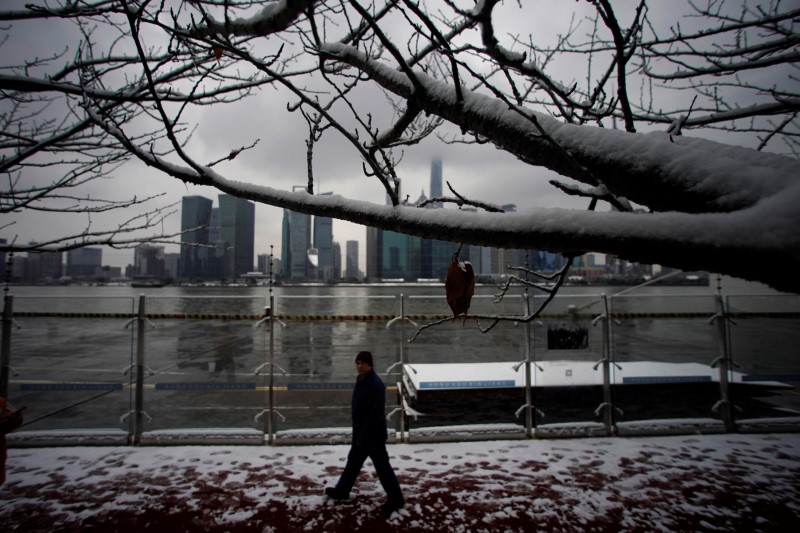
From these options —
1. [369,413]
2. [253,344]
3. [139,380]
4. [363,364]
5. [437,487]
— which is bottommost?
[437,487]

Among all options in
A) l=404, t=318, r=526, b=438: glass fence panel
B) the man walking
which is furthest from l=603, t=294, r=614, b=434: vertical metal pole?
the man walking

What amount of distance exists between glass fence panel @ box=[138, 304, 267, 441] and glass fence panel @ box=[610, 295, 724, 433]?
19.7 ft

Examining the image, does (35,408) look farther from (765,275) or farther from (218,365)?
(765,275)

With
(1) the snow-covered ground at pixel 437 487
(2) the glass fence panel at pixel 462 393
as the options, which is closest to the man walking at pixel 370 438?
(1) the snow-covered ground at pixel 437 487

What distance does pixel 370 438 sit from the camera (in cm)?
416

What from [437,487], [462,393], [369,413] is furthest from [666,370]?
[369,413]

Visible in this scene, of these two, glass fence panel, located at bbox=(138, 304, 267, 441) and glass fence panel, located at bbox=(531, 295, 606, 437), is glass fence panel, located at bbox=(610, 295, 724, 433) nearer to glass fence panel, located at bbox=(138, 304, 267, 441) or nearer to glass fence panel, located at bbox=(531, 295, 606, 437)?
glass fence panel, located at bbox=(531, 295, 606, 437)

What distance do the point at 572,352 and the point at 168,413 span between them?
743 centimetres

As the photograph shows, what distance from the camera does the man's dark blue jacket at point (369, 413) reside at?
4168 mm

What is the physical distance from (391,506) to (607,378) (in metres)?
4.14

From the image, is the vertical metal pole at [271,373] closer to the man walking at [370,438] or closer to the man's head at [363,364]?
the man walking at [370,438]

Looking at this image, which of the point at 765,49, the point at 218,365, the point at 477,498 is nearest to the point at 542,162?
the point at 765,49

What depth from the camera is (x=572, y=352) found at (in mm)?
Result: 6785

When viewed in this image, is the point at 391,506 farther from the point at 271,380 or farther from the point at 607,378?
the point at 607,378
